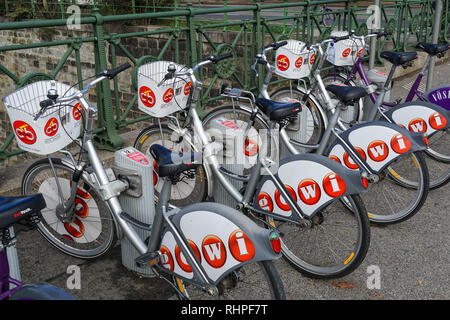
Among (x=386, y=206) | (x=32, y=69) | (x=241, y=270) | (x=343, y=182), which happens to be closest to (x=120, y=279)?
(x=241, y=270)

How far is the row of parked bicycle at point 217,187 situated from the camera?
2.42 metres

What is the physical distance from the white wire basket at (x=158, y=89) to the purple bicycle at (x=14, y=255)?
159 cm

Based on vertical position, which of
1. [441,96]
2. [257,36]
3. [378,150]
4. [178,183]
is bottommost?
[178,183]

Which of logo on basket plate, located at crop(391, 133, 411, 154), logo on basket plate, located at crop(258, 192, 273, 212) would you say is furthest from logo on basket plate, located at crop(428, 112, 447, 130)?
logo on basket plate, located at crop(258, 192, 273, 212)

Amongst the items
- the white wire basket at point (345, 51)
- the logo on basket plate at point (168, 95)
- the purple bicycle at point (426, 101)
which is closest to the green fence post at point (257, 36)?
the white wire basket at point (345, 51)

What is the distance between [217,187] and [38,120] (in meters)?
1.35

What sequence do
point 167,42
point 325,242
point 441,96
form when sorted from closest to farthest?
point 325,242 → point 441,96 → point 167,42

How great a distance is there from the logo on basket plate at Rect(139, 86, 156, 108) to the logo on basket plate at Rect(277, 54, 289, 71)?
1.73 metres

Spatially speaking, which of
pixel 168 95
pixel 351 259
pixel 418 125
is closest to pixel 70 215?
pixel 168 95

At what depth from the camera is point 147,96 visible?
3701mm

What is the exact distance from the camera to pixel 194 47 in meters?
5.53

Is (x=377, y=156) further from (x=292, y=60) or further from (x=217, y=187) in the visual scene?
(x=292, y=60)

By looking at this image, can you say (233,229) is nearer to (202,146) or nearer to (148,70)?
(202,146)

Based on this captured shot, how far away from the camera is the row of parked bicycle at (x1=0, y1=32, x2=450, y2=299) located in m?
2.42
